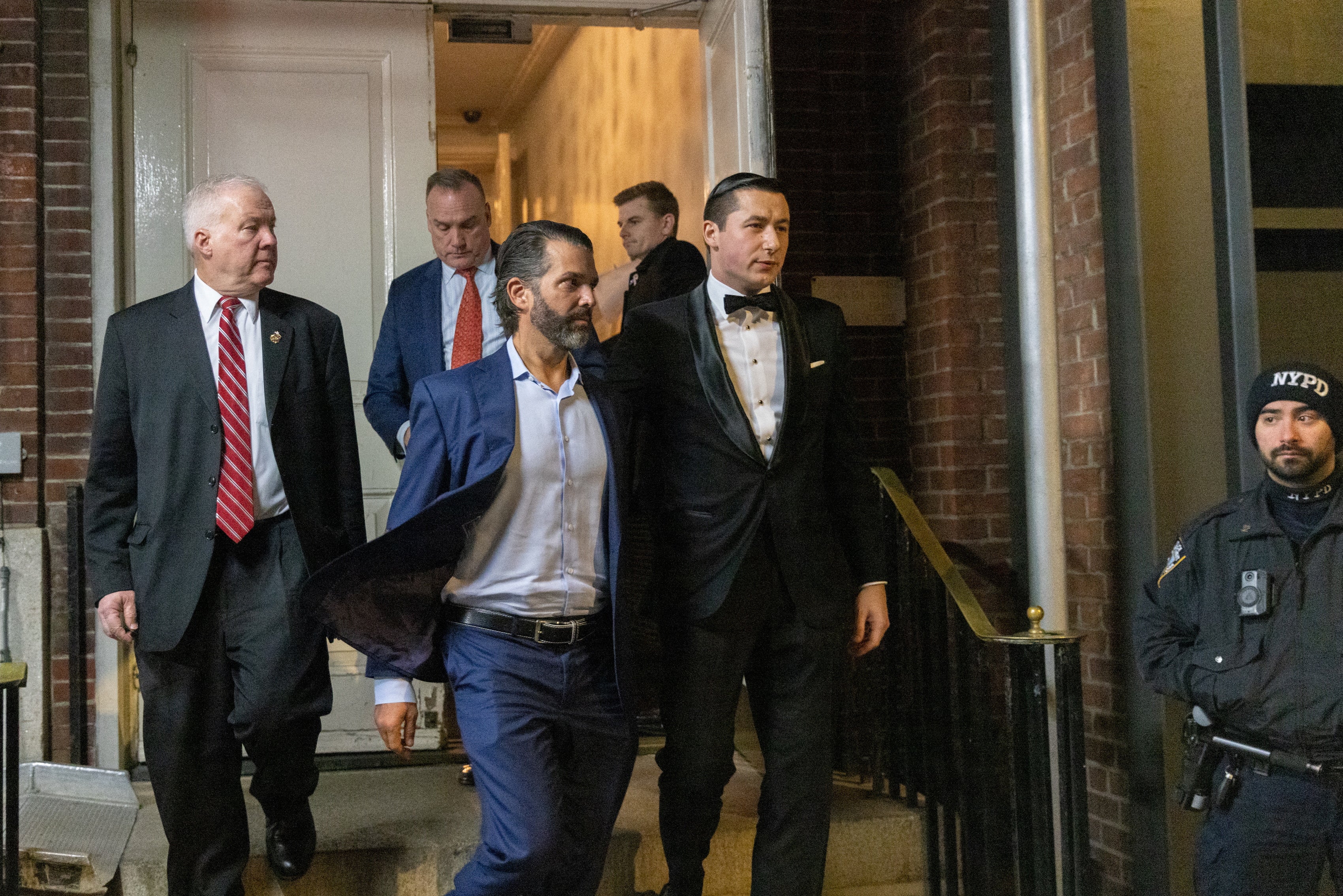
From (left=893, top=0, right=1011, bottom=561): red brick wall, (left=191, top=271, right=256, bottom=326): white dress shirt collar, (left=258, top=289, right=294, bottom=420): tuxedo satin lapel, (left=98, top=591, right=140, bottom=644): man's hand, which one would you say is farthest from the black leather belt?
(left=893, top=0, right=1011, bottom=561): red brick wall

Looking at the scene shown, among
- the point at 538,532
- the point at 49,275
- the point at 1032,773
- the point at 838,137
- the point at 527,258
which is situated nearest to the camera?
the point at 538,532

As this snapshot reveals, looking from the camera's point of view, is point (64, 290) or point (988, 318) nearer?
point (64, 290)

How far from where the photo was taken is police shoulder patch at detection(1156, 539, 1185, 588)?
122 inches

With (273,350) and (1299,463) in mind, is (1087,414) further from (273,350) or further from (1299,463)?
(273,350)

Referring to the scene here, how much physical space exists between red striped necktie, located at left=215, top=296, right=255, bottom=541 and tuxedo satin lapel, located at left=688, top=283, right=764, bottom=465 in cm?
110

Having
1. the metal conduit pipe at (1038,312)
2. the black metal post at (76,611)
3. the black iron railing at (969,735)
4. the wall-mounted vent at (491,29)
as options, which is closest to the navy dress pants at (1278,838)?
the black iron railing at (969,735)

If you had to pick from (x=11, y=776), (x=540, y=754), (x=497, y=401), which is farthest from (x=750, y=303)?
(x=11, y=776)

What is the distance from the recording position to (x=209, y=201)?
120 inches

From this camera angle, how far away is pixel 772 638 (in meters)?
3.07

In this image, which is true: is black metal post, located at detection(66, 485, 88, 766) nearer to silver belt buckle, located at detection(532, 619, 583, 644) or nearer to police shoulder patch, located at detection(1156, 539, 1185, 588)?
silver belt buckle, located at detection(532, 619, 583, 644)

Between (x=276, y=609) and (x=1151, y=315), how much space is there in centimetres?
269

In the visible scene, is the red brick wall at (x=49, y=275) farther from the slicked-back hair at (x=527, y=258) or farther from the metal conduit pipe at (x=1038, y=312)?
the metal conduit pipe at (x=1038, y=312)

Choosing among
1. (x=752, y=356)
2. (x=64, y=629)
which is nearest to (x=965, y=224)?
(x=752, y=356)

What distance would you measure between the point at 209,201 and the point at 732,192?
1.27m
